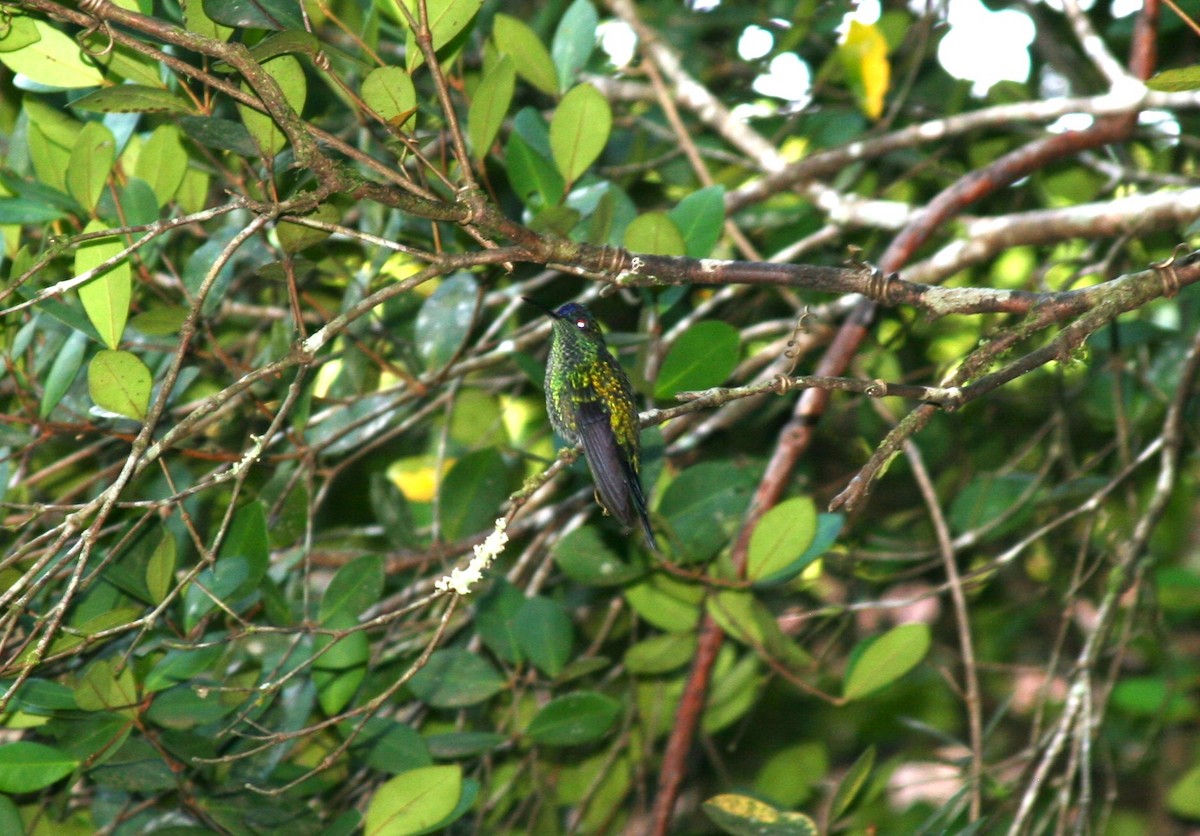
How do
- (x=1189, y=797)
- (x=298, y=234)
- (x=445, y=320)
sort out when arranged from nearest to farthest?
(x=298, y=234) < (x=445, y=320) < (x=1189, y=797)

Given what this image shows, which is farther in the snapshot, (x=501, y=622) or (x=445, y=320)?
(x=445, y=320)

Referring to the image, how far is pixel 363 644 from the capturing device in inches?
111

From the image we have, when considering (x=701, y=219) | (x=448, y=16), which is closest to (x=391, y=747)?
(x=701, y=219)

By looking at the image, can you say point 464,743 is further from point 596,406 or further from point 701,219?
point 701,219

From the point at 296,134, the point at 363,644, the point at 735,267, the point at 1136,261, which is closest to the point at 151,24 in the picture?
the point at 296,134

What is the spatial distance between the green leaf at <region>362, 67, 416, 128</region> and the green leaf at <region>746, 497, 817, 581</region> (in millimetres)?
1311

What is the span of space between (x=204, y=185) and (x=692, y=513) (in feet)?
5.12

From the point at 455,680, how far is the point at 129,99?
1624mm

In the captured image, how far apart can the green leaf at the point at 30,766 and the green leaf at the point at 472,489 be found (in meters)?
1.16

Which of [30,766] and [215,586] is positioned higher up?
[215,586]

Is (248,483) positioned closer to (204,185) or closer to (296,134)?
(204,185)

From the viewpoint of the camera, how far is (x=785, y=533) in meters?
2.94

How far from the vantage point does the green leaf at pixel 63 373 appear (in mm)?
2645

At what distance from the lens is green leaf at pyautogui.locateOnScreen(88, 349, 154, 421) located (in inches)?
92.3
